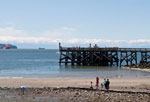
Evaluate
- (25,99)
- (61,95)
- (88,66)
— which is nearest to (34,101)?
(25,99)

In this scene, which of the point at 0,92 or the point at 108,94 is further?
the point at 0,92

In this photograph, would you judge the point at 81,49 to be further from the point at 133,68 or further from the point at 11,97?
the point at 11,97

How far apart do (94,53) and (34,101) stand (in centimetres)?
3962

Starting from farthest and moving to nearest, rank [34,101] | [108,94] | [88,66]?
[88,66], [108,94], [34,101]

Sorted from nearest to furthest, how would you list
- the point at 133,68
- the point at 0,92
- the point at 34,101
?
the point at 34,101
the point at 0,92
the point at 133,68

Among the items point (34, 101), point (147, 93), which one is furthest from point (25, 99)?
point (147, 93)

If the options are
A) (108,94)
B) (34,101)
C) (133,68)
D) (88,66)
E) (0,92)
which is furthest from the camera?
(88,66)

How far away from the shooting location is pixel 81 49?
202 feet

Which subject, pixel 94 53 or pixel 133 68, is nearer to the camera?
pixel 133 68

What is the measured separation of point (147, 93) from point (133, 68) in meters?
29.6

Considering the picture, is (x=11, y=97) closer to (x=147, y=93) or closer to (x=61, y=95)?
(x=61, y=95)

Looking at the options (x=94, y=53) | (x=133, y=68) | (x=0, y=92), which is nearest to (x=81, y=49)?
(x=94, y=53)

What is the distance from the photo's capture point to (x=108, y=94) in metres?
23.9

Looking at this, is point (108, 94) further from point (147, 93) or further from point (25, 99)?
point (25, 99)
